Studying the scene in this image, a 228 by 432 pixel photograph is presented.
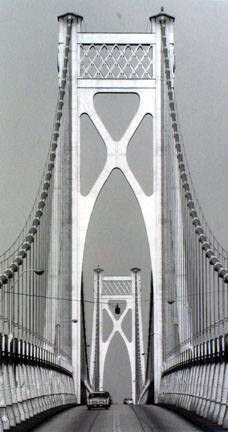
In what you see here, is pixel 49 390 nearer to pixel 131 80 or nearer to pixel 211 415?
pixel 211 415

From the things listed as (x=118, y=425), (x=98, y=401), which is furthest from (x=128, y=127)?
(x=118, y=425)

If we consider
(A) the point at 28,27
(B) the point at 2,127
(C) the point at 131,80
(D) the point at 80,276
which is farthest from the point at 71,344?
(A) the point at 28,27

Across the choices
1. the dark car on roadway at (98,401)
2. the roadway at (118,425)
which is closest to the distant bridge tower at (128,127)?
the dark car on roadway at (98,401)

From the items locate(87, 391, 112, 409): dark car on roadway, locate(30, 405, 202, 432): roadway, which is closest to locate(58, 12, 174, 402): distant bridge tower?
locate(87, 391, 112, 409): dark car on roadway

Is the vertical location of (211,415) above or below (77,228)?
below

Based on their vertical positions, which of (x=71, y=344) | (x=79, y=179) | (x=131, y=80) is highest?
(x=131, y=80)

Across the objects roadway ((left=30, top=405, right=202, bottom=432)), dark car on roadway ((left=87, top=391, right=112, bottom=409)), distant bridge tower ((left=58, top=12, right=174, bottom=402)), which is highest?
distant bridge tower ((left=58, top=12, right=174, bottom=402))

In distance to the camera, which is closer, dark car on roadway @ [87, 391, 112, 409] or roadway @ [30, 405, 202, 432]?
roadway @ [30, 405, 202, 432]

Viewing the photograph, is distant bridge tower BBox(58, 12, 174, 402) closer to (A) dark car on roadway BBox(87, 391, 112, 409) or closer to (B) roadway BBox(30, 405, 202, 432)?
(A) dark car on roadway BBox(87, 391, 112, 409)

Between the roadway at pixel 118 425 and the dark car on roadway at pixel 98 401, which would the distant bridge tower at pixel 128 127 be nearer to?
the dark car on roadway at pixel 98 401

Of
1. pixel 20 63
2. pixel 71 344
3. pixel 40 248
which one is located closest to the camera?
pixel 20 63
